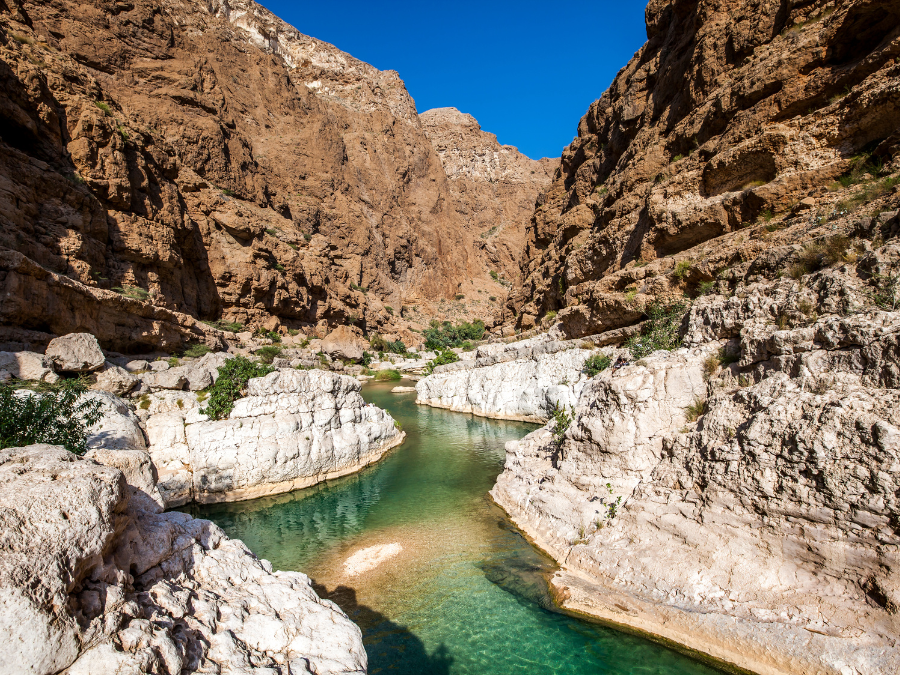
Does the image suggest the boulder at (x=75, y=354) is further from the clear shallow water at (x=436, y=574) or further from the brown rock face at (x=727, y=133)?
the brown rock face at (x=727, y=133)

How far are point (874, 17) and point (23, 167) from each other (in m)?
37.3

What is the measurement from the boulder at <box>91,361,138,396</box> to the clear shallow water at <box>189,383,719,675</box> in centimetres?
529

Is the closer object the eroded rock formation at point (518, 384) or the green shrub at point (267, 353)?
the eroded rock formation at point (518, 384)

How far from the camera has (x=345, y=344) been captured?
4844 centimetres

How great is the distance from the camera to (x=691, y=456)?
755 centimetres

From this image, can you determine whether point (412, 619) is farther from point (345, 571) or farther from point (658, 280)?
point (658, 280)

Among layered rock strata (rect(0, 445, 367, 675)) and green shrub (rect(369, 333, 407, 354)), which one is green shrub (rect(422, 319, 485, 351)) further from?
layered rock strata (rect(0, 445, 367, 675))

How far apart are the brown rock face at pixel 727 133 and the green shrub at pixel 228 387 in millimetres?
17463

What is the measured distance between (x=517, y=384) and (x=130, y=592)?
21036mm

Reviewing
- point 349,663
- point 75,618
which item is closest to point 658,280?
point 349,663

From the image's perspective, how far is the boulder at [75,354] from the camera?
13.4 meters

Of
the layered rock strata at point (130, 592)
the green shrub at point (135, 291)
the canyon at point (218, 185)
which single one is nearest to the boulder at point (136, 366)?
the canyon at point (218, 185)

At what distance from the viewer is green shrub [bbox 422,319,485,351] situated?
63.0 meters

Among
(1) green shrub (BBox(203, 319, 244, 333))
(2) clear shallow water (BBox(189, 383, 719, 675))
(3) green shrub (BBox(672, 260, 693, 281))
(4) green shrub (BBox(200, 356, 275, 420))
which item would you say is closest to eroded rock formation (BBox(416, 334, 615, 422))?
(3) green shrub (BBox(672, 260, 693, 281))
